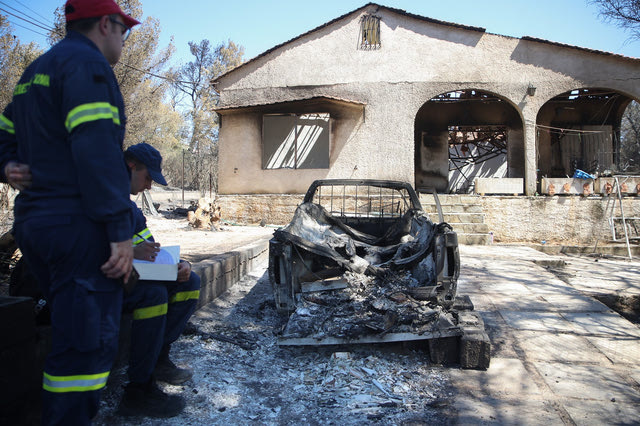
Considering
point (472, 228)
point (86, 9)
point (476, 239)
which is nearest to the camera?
point (86, 9)

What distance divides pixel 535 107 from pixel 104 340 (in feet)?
41.0

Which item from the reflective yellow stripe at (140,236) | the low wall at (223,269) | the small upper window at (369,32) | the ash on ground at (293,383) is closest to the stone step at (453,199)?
the small upper window at (369,32)

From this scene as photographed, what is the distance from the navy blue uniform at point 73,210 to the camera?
1.44 m

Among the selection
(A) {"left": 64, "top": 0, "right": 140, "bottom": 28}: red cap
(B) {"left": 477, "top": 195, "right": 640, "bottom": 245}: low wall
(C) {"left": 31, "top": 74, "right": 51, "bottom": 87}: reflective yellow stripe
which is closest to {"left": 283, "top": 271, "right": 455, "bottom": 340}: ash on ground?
(C) {"left": 31, "top": 74, "right": 51, "bottom": 87}: reflective yellow stripe

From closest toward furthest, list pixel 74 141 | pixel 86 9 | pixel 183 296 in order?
pixel 74 141 < pixel 86 9 < pixel 183 296

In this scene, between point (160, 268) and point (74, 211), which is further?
point (160, 268)

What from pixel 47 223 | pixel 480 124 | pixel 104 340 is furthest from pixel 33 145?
pixel 480 124

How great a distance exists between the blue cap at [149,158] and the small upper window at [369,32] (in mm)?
10695

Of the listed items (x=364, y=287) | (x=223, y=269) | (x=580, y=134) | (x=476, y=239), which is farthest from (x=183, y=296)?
(x=580, y=134)

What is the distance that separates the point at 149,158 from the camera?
85.1 inches

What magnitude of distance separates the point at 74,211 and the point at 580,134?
16.4 meters

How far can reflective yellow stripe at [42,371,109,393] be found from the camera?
1.46 m

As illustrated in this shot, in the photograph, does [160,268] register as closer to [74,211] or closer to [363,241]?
[74,211]

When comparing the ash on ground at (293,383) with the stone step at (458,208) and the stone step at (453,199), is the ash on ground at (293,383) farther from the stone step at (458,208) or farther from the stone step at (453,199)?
the stone step at (453,199)
